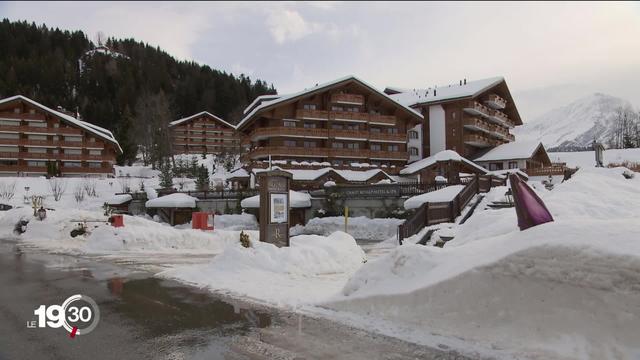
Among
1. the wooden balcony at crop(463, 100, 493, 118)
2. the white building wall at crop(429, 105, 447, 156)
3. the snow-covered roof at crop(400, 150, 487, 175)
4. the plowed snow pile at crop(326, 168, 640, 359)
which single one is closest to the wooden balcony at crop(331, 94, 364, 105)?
the snow-covered roof at crop(400, 150, 487, 175)

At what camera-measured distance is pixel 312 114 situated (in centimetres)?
5281

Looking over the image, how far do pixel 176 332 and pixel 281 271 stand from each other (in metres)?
5.05

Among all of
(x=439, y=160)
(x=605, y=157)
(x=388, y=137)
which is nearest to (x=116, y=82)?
(x=388, y=137)

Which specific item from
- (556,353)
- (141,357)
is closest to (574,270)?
(556,353)

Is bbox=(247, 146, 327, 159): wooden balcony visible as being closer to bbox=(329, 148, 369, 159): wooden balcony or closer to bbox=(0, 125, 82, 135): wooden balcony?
bbox=(329, 148, 369, 159): wooden balcony

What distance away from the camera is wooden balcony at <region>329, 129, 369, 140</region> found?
173ft

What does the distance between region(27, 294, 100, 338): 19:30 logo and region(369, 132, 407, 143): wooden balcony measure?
46925mm

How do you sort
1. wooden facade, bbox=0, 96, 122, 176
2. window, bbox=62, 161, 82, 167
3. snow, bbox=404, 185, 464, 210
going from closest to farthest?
snow, bbox=404, 185, 464, 210 → wooden facade, bbox=0, 96, 122, 176 → window, bbox=62, 161, 82, 167

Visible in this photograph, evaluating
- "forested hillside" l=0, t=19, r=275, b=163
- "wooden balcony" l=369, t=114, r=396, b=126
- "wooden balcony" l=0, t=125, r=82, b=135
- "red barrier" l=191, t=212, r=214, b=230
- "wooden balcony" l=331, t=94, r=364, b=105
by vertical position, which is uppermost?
"forested hillside" l=0, t=19, r=275, b=163

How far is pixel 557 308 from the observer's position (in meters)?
6.15

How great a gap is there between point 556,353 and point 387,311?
8.61ft

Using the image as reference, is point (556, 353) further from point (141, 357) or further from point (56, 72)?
point (56, 72)

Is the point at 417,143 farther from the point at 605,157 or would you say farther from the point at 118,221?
the point at 118,221

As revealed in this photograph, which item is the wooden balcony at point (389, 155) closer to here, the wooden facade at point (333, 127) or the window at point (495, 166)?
the wooden facade at point (333, 127)
